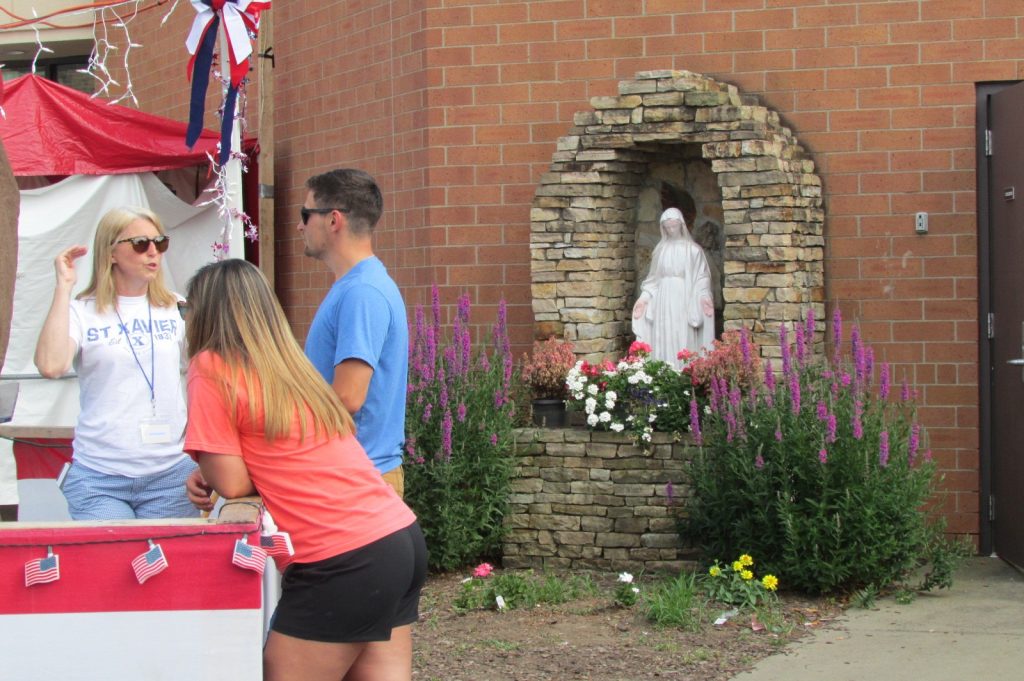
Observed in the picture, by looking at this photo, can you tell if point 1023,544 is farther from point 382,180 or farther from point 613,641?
point 382,180

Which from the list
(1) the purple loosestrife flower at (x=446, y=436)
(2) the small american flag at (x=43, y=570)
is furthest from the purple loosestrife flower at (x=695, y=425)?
(2) the small american flag at (x=43, y=570)

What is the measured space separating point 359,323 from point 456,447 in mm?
3211

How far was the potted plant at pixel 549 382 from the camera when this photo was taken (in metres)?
7.40

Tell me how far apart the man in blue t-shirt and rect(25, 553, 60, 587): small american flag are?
0.97 meters

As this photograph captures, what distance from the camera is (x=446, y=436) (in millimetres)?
6711

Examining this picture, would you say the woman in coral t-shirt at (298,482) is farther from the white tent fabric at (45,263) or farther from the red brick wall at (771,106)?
the white tent fabric at (45,263)

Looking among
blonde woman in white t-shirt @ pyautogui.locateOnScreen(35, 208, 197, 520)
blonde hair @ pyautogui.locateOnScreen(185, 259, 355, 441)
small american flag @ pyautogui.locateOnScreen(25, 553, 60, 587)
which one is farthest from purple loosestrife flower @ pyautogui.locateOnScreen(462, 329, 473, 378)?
small american flag @ pyautogui.locateOnScreen(25, 553, 60, 587)

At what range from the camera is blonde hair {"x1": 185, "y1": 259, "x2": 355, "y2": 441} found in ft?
10.4

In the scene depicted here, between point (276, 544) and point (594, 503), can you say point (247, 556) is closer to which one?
point (276, 544)

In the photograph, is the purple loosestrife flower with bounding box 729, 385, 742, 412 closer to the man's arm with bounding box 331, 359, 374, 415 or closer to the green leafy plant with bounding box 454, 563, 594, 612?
the green leafy plant with bounding box 454, 563, 594, 612

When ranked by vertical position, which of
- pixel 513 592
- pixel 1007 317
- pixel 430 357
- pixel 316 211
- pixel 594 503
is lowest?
pixel 513 592

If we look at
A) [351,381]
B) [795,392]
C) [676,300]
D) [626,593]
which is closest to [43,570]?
[351,381]

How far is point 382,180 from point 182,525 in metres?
5.98

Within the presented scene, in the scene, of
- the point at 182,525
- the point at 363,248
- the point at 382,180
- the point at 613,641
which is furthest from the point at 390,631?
the point at 382,180
